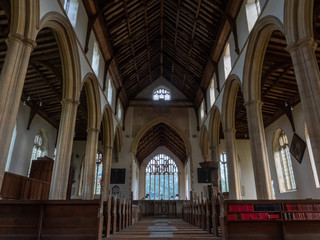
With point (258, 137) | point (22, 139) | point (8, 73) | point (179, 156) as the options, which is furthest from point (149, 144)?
point (8, 73)

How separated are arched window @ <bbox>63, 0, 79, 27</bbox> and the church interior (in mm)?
47

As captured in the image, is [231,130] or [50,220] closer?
[50,220]

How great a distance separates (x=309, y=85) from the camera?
180 inches

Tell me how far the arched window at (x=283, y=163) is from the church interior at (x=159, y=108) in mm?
74

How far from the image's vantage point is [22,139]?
37.3 ft

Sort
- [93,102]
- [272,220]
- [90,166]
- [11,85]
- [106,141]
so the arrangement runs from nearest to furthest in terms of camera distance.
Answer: [272,220] → [11,85] → [90,166] → [93,102] → [106,141]

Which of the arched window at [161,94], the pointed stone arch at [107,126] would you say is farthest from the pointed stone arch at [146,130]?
the pointed stone arch at [107,126]

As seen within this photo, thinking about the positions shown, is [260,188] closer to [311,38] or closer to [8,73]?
[311,38]

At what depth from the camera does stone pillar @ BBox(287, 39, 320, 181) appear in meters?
4.36

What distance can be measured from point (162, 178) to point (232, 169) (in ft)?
43.1

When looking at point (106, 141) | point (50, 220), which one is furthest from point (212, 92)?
point (50, 220)

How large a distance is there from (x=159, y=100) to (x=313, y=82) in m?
11.7

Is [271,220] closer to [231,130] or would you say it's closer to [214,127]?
[231,130]

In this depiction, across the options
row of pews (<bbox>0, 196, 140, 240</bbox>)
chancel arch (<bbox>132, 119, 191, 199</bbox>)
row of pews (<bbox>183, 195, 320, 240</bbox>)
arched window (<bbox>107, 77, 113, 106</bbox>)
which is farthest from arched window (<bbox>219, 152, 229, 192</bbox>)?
row of pews (<bbox>0, 196, 140, 240</bbox>)
